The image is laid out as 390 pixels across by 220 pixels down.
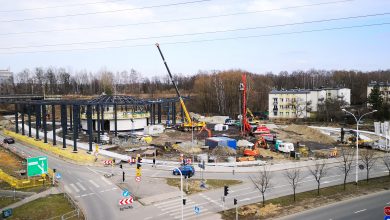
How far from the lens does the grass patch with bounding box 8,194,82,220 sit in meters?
27.7

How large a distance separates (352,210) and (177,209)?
14.0 meters

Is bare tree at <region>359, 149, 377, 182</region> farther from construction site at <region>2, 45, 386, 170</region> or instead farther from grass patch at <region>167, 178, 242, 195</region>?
grass patch at <region>167, 178, 242, 195</region>

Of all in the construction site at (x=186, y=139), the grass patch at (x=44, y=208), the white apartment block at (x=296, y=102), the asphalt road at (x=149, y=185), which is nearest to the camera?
the grass patch at (x=44, y=208)

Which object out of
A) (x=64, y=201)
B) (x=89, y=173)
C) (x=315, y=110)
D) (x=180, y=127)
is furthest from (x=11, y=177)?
(x=315, y=110)

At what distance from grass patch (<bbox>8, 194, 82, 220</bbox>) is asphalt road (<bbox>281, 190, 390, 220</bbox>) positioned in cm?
1763

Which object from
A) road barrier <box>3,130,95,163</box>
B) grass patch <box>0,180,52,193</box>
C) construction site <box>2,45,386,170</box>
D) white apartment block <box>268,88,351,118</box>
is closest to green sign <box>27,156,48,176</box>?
grass patch <box>0,180,52,193</box>

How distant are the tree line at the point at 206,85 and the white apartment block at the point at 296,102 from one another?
12679mm

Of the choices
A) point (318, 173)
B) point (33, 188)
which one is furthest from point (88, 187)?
point (318, 173)

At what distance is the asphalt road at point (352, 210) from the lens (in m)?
27.2

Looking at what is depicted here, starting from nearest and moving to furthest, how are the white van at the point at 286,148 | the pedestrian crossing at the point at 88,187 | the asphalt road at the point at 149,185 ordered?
the asphalt road at the point at 149,185, the pedestrian crossing at the point at 88,187, the white van at the point at 286,148

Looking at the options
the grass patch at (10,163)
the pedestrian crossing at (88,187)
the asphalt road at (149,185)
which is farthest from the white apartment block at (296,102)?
the pedestrian crossing at (88,187)

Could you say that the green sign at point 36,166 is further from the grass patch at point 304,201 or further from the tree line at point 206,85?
the tree line at point 206,85

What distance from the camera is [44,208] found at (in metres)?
29.4

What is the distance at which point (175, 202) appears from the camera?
31.5m
